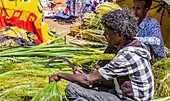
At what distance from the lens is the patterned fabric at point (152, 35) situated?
210 centimetres

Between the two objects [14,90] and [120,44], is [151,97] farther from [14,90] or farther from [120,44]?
[14,90]

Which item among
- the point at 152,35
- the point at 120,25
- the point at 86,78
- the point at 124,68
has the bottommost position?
the point at 86,78

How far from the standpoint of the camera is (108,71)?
56.8 inches

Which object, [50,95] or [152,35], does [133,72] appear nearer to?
[50,95]

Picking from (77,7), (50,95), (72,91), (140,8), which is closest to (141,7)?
(140,8)

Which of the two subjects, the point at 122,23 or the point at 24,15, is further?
the point at 24,15

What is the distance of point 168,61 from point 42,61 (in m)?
1.68

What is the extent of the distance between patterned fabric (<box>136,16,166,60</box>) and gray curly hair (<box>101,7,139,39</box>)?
70 cm

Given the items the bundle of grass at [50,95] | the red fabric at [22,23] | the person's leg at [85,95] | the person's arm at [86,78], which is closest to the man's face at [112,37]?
the person's arm at [86,78]

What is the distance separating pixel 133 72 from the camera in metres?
1.39

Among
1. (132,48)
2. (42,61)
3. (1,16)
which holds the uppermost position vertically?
(1,16)

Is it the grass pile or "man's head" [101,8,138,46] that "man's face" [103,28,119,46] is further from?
the grass pile

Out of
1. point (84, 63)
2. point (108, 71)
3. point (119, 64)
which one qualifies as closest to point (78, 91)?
point (108, 71)

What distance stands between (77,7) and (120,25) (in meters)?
6.26
